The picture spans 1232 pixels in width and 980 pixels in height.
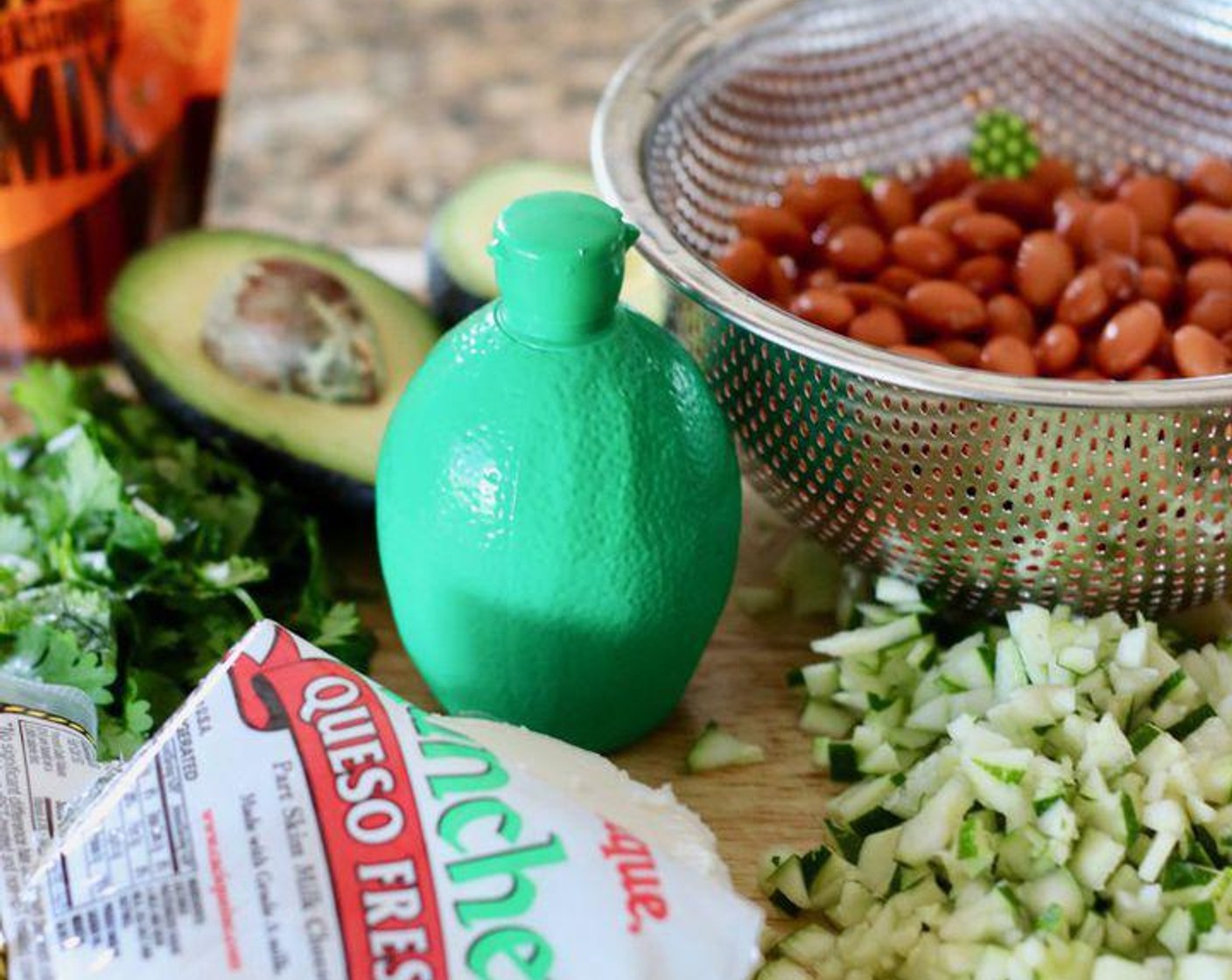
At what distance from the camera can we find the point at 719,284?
3.39 feet

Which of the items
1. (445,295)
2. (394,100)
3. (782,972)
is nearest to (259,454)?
(445,295)

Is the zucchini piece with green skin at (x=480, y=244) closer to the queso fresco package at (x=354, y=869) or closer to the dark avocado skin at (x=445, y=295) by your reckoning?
the dark avocado skin at (x=445, y=295)

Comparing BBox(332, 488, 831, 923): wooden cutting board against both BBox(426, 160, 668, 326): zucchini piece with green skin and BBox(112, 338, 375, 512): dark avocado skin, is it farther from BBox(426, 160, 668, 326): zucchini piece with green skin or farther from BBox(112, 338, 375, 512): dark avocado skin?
BBox(426, 160, 668, 326): zucchini piece with green skin

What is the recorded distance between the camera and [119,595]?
110 centimetres

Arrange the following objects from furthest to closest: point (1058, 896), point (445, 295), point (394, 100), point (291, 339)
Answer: point (394, 100) → point (445, 295) → point (291, 339) → point (1058, 896)

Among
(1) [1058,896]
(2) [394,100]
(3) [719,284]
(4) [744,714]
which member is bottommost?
(2) [394,100]

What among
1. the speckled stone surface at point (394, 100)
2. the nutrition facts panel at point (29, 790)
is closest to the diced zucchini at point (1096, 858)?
the nutrition facts panel at point (29, 790)

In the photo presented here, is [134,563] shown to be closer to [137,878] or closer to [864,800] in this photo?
[137,878]

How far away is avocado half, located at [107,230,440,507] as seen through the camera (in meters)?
1.25

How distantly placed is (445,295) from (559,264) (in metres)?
Answer: 0.48

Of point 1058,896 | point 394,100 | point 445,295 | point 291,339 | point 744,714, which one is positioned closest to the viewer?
point 1058,896

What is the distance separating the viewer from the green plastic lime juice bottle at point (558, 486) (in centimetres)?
96

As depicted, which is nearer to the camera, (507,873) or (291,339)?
(507,873)

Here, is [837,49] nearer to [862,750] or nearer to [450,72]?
[862,750]
